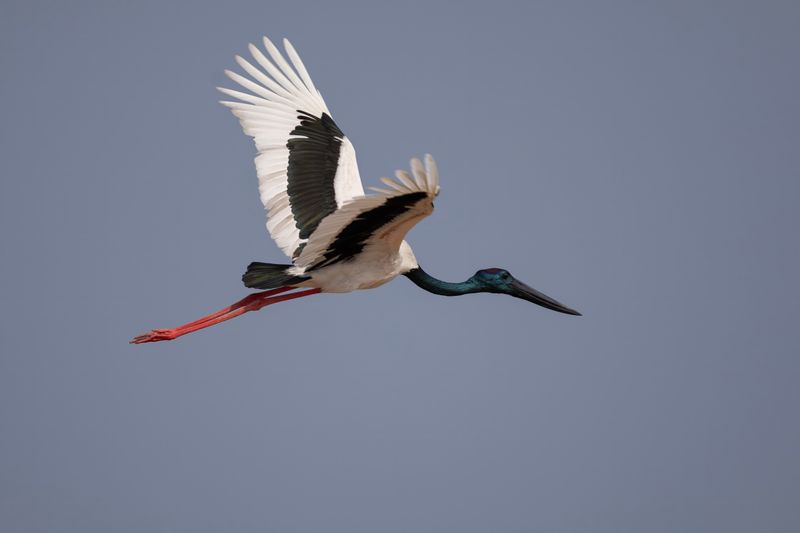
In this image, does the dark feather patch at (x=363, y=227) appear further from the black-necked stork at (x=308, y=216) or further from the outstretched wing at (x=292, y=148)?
the outstretched wing at (x=292, y=148)

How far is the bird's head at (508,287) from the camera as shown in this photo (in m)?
12.8

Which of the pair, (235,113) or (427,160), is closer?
(427,160)

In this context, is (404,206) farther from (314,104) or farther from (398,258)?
(314,104)

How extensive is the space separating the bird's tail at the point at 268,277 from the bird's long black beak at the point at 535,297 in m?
3.11

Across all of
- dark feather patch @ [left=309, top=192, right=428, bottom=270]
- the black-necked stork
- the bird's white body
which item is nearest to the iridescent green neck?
the black-necked stork

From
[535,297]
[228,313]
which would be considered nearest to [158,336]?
[228,313]

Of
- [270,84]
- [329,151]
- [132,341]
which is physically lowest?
[132,341]

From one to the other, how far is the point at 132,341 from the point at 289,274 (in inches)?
71.8

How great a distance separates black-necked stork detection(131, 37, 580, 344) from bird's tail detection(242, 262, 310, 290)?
0.4 inches

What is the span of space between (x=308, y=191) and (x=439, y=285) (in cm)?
191

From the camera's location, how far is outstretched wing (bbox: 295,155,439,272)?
28.0 feet

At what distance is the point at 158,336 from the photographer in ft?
37.7

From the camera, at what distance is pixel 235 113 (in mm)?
12328

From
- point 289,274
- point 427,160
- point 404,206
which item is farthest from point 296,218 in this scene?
point 427,160
